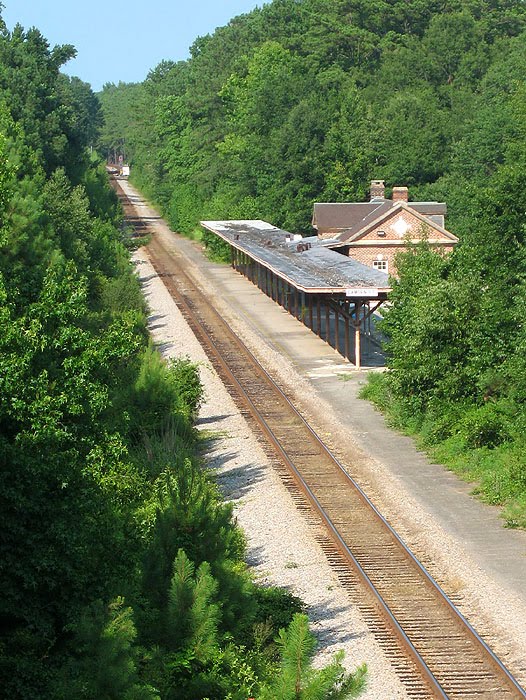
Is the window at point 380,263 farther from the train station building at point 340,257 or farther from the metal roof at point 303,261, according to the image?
the metal roof at point 303,261

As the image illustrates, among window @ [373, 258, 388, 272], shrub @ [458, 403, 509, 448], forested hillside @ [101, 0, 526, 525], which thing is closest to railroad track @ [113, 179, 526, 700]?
forested hillside @ [101, 0, 526, 525]

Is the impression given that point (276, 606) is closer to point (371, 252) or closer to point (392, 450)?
point (392, 450)

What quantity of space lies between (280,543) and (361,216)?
47.4m

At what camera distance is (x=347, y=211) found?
66.6 m

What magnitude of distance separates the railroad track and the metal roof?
6.16 metres

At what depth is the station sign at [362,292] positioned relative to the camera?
116 ft

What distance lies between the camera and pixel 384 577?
1820 cm

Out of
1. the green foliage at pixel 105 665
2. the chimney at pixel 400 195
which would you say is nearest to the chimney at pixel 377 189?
the chimney at pixel 400 195

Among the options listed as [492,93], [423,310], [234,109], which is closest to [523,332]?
[423,310]

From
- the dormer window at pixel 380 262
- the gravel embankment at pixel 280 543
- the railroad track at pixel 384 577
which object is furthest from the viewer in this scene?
the dormer window at pixel 380 262

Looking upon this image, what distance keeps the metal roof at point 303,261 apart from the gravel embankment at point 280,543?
590cm

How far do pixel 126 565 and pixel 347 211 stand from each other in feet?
176

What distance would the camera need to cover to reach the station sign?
35.5 metres

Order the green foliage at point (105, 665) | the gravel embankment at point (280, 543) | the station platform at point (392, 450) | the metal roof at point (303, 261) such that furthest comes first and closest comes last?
the metal roof at point (303, 261), the station platform at point (392, 450), the gravel embankment at point (280, 543), the green foliage at point (105, 665)
